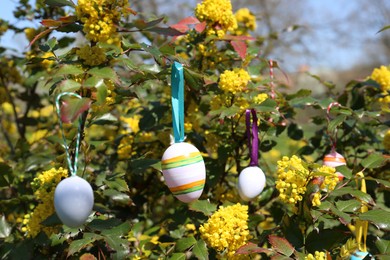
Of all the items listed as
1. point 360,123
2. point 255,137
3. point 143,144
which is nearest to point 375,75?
point 360,123

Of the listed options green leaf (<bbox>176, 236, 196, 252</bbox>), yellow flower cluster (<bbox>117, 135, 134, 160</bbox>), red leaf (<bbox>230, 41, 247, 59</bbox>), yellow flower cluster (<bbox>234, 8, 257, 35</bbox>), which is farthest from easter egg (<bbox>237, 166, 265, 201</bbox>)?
yellow flower cluster (<bbox>234, 8, 257, 35</bbox>)

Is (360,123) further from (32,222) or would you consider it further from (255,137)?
(32,222)

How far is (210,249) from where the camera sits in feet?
5.06

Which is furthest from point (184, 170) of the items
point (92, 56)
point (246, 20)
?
point (246, 20)

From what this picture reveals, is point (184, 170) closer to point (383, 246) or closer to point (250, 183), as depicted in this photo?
point (250, 183)

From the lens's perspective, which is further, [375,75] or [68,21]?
[375,75]

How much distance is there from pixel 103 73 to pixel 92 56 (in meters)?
0.12

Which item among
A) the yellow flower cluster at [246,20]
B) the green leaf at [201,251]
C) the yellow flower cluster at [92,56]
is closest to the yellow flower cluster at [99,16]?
the yellow flower cluster at [92,56]

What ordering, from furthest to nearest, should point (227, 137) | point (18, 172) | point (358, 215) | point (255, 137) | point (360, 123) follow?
point (360, 123)
point (18, 172)
point (227, 137)
point (255, 137)
point (358, 215)

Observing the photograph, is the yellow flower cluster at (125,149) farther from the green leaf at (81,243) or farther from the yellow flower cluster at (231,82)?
the green leaf at (81,243)

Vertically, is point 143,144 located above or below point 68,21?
below

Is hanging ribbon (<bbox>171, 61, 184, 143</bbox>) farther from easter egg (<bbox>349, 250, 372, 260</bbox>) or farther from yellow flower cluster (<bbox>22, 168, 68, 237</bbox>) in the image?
easter egg (<bbox>349, 250, 372, 260</bbox>)

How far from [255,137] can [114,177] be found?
0.47 meters

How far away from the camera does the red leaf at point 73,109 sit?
3.39 ft
